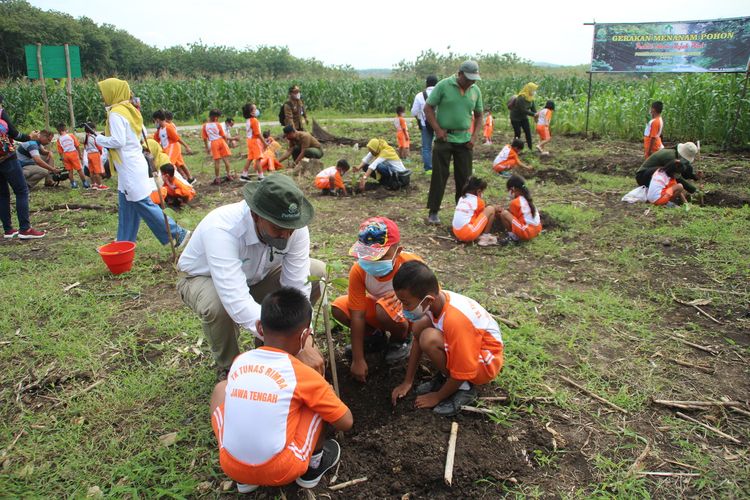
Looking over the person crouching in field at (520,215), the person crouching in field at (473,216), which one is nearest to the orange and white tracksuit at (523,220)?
the person crouching in field at (520,215)

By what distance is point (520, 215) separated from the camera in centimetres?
568

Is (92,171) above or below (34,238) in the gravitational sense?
above

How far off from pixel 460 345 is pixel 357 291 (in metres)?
0.83

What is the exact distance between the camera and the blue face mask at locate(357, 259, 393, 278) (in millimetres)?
3029

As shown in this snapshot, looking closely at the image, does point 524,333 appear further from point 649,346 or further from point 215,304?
point 215,304

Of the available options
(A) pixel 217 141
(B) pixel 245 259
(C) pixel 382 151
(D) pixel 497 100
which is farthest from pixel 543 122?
(D) pixel 497 100

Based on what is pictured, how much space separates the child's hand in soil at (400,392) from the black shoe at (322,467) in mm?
526

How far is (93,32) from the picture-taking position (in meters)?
44.4

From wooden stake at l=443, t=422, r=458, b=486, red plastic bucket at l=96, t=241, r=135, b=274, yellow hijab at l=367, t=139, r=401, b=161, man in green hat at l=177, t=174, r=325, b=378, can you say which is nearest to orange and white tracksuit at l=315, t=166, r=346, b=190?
yellow hijab at l=367, t=139, r=401, b=161

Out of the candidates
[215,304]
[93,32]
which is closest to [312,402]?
[215,304]

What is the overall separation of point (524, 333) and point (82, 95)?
69.7ft

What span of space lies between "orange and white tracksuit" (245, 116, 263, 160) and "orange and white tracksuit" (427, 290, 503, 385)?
793 centimetres

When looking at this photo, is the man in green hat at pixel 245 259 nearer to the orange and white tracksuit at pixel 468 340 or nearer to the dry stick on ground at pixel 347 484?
the dry stick on ground at pixel 347 484

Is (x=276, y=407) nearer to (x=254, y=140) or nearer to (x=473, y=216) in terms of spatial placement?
(x=473, y=216)
